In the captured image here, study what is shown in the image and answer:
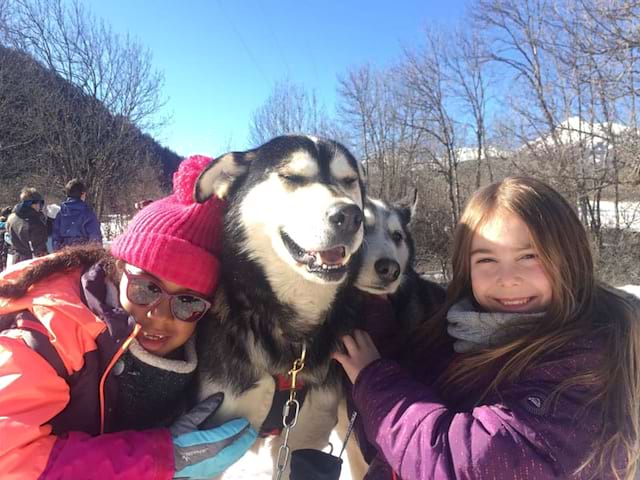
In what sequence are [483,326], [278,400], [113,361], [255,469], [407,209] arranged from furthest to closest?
[407,209]
[255,469]
[278,400]
[483,326]
[113,361]

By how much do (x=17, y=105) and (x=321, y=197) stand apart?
52.9 feet

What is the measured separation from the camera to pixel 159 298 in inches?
63.9

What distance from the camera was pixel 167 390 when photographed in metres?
1.65

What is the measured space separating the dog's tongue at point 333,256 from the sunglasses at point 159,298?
1.67ft

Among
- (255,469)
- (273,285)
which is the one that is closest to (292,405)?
(273,285)

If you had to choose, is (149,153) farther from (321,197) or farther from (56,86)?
(321,197)

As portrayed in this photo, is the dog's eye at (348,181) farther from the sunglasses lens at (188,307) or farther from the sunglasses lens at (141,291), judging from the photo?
the sunglasses lens at (141,291)

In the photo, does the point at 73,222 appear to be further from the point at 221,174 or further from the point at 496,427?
the point at 496,427

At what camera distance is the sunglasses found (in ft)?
5.23

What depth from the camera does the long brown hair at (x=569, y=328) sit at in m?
1.23

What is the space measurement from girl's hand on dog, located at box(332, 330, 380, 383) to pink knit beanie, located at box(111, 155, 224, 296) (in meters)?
0.62

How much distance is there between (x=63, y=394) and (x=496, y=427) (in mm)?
1294

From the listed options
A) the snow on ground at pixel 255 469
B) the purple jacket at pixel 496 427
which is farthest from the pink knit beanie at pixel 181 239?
the snow on ground at pixel 255 469

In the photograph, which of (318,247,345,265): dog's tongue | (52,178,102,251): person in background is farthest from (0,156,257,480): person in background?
(52,178,102,251): person in background
